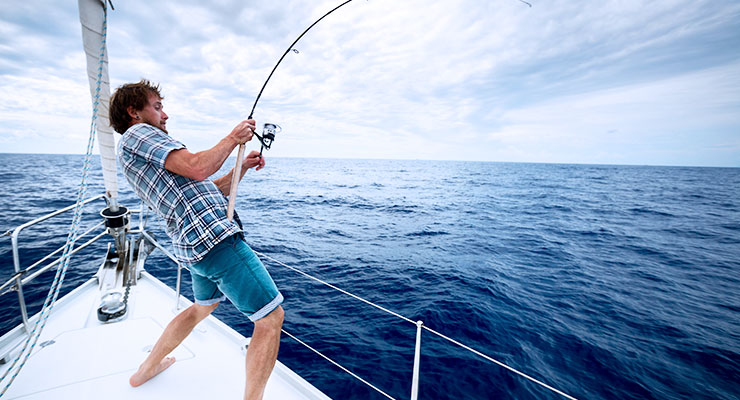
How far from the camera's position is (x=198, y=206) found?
1.32 metres

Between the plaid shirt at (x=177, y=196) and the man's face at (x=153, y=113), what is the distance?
145 millimetres

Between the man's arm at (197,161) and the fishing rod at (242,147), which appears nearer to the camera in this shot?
the man's arm at (197,161)

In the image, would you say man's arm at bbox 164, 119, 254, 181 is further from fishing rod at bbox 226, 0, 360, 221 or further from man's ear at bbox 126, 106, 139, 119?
man's ear at bbox 126, 106, 139, 119

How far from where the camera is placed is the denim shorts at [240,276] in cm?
135

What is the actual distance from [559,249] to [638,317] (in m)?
3.84

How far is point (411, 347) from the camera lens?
13.0 ft

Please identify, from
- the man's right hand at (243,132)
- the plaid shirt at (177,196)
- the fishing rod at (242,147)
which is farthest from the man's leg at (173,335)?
the man's right hand at (243,132)

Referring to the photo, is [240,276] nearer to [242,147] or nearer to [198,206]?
[198,206]

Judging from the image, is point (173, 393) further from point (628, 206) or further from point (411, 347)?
point (628, 206)

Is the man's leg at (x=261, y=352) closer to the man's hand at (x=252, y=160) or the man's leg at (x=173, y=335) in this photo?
the man's leg at (x=173, y=335)

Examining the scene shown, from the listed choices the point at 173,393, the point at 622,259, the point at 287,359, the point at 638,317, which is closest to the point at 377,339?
the point at 287,359

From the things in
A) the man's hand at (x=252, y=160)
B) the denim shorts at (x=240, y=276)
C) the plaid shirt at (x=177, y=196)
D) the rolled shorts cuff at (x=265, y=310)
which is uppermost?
the man's hand at (x=252, y=160)

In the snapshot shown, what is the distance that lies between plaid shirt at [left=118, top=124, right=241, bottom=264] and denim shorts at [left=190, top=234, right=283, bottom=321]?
0.06m

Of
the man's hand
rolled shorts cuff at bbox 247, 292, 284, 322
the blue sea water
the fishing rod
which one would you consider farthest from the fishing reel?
the blue sea water
